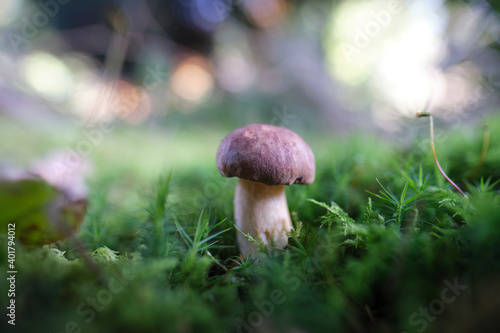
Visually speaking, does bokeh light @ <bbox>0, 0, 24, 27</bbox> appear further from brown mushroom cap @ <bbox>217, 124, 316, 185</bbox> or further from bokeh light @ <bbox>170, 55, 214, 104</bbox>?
brown mushroom cap @ <bbox>217, 124, 316, 185</bbox>

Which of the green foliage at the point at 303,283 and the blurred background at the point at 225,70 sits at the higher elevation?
the blurred background at the point at 225,70

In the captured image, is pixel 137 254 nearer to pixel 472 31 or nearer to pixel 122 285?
pixel 122 285

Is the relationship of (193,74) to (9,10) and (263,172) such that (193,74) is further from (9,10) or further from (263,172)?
(263,172)

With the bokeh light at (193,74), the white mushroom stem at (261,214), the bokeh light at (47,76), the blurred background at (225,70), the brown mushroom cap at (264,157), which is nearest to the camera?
the brown mushroom cap at (264,157)

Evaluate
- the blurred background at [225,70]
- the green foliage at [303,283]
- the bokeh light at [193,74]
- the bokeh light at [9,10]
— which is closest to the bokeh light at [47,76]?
the blurred background at [225,70]

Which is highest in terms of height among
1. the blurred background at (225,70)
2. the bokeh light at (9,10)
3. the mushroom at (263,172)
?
the bokeh light at (9,10)

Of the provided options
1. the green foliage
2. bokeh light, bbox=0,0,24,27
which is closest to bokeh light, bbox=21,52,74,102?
bokeh light, bbox=0,0,24,27

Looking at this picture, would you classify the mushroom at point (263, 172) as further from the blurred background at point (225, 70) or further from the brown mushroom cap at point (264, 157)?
the blurred background at point (225, 70)

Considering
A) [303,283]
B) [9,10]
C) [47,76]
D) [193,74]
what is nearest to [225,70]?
[193,74]
